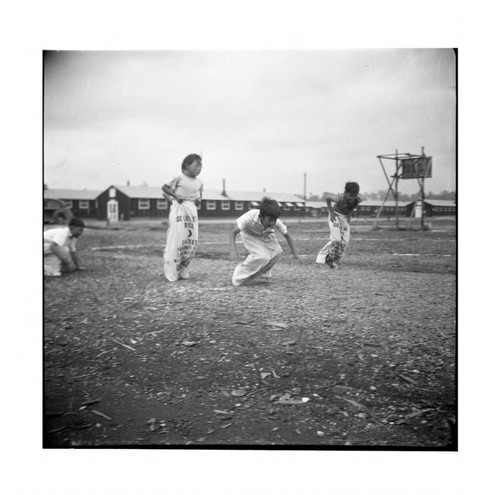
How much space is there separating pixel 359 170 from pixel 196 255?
1.10 metres

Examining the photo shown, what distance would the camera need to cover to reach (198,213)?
241cm

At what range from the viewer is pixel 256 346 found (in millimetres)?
2186

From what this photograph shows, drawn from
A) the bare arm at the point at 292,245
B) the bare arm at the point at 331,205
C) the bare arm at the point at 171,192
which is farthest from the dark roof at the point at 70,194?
the bare arm at the point at 331,205

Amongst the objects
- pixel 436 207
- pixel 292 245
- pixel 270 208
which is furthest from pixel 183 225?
pixel 436 207

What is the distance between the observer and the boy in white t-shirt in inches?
92.0

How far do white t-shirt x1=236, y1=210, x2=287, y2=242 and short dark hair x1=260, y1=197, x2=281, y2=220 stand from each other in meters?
0.04

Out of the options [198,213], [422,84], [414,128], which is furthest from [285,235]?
[422,84]

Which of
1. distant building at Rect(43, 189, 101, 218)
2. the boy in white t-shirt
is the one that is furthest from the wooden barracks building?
the boy in white t-shirt

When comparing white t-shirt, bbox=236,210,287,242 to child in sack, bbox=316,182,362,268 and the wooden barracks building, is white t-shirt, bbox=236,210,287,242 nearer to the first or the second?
the wooden barracks building

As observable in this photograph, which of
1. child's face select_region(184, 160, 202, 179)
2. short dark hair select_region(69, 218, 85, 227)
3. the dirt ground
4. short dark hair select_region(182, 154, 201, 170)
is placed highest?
short dark hair select_region(182, 154, 201, 170)

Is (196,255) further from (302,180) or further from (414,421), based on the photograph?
(414,421)

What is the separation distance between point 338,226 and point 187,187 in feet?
3.09

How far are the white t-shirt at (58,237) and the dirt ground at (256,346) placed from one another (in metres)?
0.09
